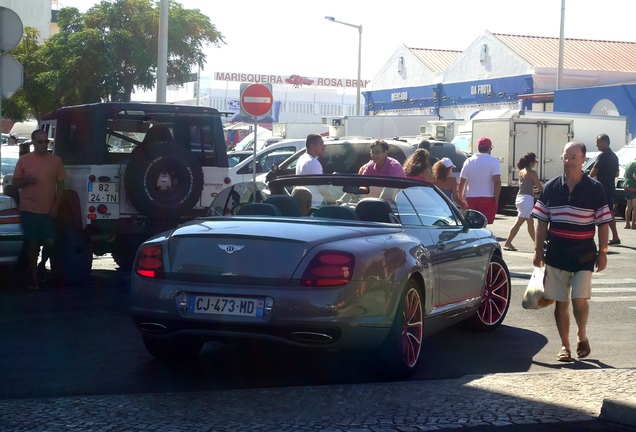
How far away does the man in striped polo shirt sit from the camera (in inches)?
309

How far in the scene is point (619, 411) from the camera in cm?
572

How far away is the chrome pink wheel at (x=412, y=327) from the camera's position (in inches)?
276

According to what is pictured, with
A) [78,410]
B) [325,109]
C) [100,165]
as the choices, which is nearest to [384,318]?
[78,410]

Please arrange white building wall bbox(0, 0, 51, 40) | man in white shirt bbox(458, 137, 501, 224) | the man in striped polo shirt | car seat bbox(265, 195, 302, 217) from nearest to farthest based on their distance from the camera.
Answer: car seat bbox(265, 195, 302, 217), the man in striped polo shirt, man in white shirt bbox(458, 137, 501, 224), white building wall bbox(0, 0, 51, 40)

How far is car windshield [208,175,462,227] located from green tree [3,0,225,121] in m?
34.7

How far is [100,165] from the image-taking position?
467 inches

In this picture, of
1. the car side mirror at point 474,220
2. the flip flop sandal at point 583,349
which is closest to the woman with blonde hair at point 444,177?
the car side mirror at point 474,220

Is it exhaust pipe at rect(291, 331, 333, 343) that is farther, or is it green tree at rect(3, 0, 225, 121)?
green tree at rect(3, 0, 225, 121)

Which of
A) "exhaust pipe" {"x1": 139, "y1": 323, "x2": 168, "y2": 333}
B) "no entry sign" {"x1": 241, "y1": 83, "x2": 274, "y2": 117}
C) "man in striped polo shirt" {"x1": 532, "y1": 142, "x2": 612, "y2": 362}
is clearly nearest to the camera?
"exhaust pipe" {"x1": 139, "y1": 323, "x2": 168, "y2": 333}

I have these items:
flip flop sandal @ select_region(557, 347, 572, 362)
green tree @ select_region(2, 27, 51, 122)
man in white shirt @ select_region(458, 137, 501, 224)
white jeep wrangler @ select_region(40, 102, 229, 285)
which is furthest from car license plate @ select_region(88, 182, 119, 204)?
green tree @ select_region(2, 27, 51, 122)

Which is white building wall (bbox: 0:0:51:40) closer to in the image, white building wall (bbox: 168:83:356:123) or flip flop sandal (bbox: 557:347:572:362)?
white building wall (bbox: 168:83:356:123)

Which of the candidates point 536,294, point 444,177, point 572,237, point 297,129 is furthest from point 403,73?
point 572,237

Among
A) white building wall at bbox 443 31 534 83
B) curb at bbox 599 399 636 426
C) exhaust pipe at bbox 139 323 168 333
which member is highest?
white building wall at bbox 443 31 534 83

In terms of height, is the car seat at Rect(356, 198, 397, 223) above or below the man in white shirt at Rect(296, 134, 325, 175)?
below
